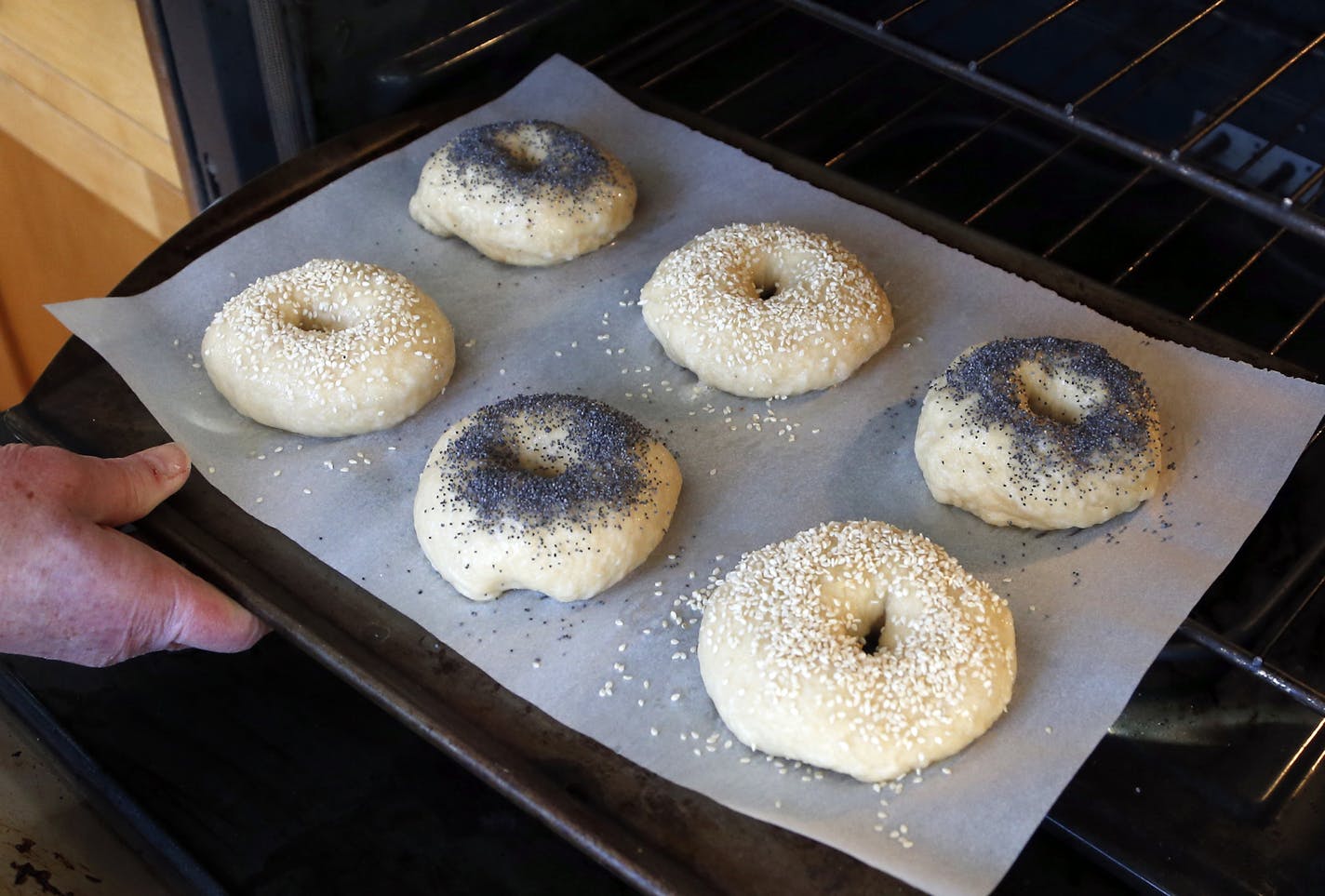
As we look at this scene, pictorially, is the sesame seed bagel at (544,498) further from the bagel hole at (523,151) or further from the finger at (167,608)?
the bagel hole at (523,151)

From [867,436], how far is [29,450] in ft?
4.56

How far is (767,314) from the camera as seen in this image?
232cm

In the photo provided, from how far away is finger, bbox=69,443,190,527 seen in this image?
1956 millimetres

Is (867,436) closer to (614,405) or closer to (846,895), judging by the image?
(614,405)

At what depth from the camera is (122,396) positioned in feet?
7.44

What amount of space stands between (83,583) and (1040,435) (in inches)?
60.3

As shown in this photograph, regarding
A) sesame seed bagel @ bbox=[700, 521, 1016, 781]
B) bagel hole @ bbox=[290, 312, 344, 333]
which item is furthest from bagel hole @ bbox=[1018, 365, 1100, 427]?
bagel hole @ bbox=[290, 312, 344, 333]

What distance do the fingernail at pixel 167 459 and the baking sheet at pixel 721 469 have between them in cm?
8

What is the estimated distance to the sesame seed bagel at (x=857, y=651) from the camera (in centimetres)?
173

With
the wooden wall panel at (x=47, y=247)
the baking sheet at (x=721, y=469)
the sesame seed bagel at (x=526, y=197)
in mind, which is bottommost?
the wooden wall panel at (x=47, y=247)

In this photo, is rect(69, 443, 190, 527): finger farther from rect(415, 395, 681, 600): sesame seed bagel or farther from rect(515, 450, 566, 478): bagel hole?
rect(515, 450, 566, 478): bagel hole

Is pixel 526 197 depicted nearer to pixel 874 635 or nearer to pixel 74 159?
pixel 874 635

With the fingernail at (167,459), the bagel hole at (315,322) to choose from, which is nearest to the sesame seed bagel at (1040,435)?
the bagel hole at (315,322)

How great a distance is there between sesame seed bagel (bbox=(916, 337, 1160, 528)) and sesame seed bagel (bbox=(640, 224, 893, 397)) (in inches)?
7.9
